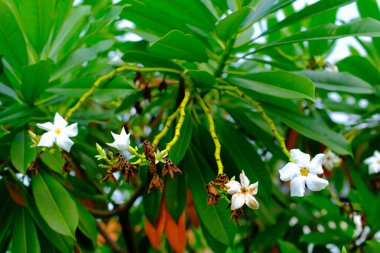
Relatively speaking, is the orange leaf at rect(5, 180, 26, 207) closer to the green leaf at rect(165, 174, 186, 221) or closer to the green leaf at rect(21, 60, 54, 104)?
the green leaf at rect(21, 60, 54, 104)

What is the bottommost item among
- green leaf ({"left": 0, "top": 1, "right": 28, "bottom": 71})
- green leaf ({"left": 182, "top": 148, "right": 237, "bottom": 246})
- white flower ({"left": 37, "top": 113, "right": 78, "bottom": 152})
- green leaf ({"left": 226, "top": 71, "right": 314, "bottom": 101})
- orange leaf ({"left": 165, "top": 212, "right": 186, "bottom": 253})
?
orange leaf ({"left": 165, "top": 212, "right": 186, "bottom": 253})

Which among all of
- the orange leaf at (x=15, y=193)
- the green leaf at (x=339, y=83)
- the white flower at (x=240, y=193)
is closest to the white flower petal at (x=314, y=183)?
the white flower at (x=240, y=193)

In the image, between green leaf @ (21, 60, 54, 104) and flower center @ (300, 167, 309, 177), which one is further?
green leaf @ (21, 60, 54, 104)

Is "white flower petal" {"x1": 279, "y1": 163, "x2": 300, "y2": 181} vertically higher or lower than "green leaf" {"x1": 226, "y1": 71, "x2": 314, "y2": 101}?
lower

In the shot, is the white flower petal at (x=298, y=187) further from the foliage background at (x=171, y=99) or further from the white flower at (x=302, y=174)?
the foliage background at (x=171, y=99)

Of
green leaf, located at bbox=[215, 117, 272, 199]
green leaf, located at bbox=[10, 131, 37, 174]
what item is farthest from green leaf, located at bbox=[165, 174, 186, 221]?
green leaf, located at bbox=[10, 131, 37, 174]

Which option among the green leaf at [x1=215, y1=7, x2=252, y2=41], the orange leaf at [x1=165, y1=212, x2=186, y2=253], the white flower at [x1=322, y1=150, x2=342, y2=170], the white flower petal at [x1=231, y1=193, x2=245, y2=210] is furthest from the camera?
the white flower at [x1=322, y1=150, x2=342, y2=170]

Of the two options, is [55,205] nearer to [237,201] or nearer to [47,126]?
[47,126]
